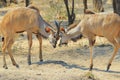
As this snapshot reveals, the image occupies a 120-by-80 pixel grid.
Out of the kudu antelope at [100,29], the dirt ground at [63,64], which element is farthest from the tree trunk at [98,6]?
the kudu antelope at [100,29]

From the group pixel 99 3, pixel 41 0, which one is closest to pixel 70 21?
pixel 99 3

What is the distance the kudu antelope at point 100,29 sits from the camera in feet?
33.4

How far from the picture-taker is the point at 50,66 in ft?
34.9

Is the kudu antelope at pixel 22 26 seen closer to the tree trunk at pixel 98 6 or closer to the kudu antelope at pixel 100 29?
the kudu antelope at pixel 100 29

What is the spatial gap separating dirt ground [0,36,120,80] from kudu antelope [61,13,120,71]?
67 cm

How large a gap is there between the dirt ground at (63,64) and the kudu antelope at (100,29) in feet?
2.18

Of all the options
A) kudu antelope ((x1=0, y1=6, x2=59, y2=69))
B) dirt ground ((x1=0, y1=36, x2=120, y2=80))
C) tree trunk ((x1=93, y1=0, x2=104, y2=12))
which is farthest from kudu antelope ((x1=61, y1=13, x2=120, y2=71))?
tree trunk ((x1=93, y1=0, x2=104, y2=12))

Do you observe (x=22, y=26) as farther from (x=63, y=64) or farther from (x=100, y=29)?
(x=100, y=29)

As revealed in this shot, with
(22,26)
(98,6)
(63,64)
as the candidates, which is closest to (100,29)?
(63,64)

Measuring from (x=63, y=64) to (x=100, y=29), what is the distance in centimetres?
152

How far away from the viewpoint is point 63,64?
10.9m

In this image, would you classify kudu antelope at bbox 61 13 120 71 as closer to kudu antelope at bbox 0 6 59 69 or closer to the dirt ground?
kudu antelope at bbox 0 6 59 69

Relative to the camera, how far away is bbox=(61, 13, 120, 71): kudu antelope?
10.2 metres

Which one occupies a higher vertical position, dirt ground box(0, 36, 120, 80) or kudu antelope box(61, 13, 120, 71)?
kudu antelope box(61, 13, 120, 71)
